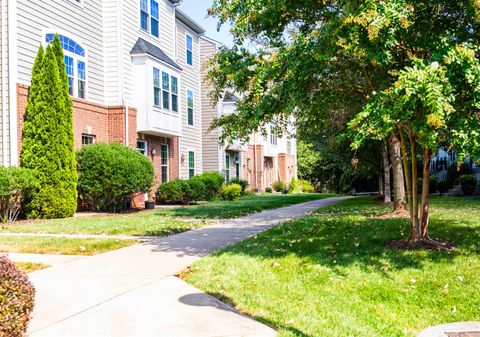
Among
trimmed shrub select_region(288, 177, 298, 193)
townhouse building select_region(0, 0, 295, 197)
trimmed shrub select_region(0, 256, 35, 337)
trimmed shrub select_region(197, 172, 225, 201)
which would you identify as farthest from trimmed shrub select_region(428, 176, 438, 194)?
trimmed shrub select_region(0, 256, 35, 337)

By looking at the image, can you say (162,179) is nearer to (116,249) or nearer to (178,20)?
(178,20)

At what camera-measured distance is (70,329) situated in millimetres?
4184

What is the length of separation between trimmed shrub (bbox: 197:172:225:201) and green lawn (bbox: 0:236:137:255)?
566 inches

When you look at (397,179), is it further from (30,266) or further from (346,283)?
(30,266)

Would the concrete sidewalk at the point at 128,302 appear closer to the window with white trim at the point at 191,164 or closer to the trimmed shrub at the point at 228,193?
the trimmed shrub at the point at 228,193

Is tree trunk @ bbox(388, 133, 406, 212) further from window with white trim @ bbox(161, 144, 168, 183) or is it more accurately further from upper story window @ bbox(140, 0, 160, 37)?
upper story window @ bbox(140, 0, 160, 37)

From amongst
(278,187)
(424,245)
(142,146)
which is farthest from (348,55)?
(278,187)

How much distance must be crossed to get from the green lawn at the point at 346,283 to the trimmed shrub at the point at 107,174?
327 inches

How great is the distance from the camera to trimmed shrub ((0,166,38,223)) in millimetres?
12250

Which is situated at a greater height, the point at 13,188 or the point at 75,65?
the point at 75,65

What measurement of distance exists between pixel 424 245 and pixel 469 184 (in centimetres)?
1869

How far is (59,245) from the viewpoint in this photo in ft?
28.0

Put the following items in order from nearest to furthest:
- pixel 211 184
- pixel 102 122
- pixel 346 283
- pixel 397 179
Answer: pixel 346 283 → pixel 397 179 → pixel 102 122 → pixel 211 184

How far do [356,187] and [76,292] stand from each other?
31.3 meters
